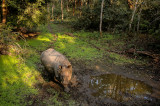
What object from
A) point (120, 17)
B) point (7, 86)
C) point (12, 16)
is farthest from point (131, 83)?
point (120, 17)

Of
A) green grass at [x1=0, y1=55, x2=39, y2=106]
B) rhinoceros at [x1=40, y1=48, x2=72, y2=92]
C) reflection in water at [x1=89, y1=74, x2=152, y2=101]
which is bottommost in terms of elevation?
reflection in water at [x1=89, y1=74, x2=152, y2=101]

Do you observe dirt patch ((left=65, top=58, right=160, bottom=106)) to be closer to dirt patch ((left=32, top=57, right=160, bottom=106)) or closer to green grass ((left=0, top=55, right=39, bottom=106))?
dirt patch ((left=32, top=57, right=160, bottom=106))

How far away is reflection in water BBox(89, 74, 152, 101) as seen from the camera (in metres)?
6.10

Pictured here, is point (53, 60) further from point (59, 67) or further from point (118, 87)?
point (118, 87)

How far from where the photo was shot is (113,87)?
6.75 metres

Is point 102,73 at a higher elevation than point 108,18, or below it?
below

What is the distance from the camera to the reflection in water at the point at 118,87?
240 inches

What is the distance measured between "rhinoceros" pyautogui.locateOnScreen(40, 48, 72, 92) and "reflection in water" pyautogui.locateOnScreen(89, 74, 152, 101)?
159 cm

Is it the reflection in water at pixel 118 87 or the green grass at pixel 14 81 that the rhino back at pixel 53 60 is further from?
the reflection in water at pixel 118 87

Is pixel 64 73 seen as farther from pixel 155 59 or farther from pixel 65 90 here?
pixel 155 59

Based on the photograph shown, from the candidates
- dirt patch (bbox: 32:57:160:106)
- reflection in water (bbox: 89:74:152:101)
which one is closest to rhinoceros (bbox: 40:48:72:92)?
dirt patch (bbox: 32:57:160:106)

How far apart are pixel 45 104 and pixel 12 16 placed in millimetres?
9780

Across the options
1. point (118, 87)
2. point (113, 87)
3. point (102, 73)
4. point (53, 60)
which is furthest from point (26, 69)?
point (118, 87)

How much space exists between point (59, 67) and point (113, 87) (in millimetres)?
3245
